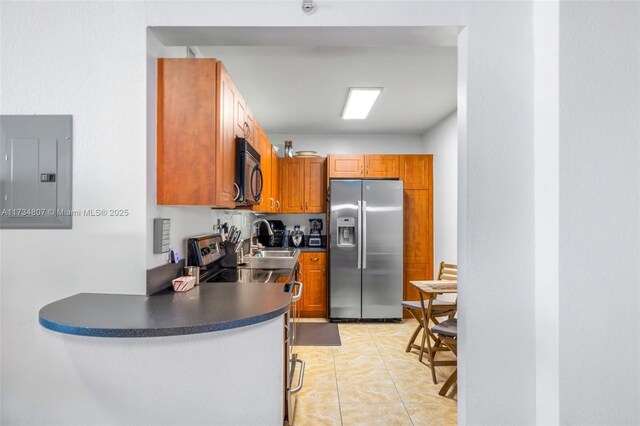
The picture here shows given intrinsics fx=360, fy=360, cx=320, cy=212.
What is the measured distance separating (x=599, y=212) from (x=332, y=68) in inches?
83.1

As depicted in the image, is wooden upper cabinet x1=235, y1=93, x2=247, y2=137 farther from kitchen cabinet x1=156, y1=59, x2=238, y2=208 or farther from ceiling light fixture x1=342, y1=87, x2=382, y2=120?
ceiling light fixture x1=342, y1=87, x2=382, y2=120

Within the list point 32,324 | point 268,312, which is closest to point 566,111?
point 268,312

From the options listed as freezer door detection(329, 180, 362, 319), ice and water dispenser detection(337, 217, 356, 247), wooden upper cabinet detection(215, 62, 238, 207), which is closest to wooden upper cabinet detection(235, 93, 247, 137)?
wooden upper cabinet detection(215, 62, 238, 207)

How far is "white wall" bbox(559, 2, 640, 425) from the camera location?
4.88 feet

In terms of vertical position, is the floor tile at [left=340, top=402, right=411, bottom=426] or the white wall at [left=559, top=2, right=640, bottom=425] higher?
the white wall at [left=559, top=2, right=640, bottom=425]

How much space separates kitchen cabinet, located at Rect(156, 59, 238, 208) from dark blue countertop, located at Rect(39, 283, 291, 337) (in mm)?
470

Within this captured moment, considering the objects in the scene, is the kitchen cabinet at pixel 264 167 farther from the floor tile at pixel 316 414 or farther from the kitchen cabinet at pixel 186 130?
the floor tile at pixel 316 414

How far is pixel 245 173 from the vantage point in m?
2.25

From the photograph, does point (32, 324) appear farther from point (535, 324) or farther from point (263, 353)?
point (535, 324)

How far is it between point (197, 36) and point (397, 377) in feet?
9.07

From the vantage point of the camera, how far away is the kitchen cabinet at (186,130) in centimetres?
173

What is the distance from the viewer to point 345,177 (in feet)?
15.5

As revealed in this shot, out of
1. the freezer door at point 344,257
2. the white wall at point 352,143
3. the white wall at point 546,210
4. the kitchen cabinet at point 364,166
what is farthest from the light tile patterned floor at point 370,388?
the white wall at point 352,143

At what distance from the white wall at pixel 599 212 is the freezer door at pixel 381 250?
3.02 m
